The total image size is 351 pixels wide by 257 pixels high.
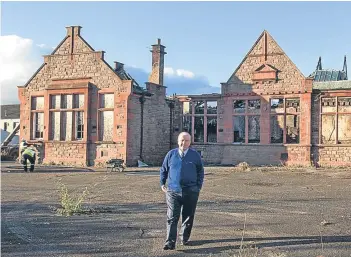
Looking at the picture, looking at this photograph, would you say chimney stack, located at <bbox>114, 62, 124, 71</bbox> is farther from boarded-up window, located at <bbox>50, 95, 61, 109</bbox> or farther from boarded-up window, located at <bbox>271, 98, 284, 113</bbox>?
boarded-up window, located at <bbox>271, 98, 284, 113</bbox>

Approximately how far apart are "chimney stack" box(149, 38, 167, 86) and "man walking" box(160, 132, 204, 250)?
79.5ft

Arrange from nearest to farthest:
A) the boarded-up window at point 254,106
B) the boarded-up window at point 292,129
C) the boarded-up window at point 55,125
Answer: the boarded-up window at point 292,129
the boarded-up window at point 254,106
the boarded-up window at point 55,125

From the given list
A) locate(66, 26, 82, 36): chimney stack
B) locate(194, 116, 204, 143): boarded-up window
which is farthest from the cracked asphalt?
locate(66, 26, 82, 36): chimney stack

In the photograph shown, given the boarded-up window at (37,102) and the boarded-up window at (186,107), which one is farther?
the boarded-up window at (186,107)

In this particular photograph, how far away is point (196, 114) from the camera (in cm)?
3072

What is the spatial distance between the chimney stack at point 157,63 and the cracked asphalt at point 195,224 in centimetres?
1621

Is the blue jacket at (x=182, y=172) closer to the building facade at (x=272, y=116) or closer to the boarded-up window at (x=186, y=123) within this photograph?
the building facade at (x=272, y=116)

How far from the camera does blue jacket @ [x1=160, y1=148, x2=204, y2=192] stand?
7523mm

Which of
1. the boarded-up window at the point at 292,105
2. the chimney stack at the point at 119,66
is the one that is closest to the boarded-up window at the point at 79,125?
the chimney stack at the point at 119,66

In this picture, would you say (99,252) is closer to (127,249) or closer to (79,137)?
(127,249)

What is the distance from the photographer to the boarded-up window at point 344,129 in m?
26.8

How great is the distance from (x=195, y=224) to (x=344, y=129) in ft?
66.5

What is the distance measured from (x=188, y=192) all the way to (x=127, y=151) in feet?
64.0

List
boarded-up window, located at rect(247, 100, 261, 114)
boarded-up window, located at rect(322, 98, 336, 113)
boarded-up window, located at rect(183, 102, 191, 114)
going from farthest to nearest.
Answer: boarded-up window, located at rect(183, 102, 191, 114)
boarded-up window, located at rect(247, 100, 261, 114)
boarded-up window, located at rect(322, 98, 336, 113)
